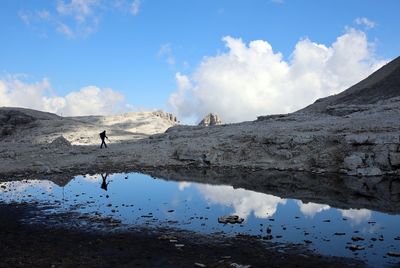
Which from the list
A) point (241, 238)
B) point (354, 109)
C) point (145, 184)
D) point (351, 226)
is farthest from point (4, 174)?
point (354, 109)

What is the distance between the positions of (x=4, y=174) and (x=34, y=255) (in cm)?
2090

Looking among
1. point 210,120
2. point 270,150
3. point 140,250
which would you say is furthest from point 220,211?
point 210,120

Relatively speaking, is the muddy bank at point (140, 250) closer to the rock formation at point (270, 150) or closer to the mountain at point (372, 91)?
the rock formation at point (270, 150)

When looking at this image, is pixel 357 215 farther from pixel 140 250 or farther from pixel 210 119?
pixel 210 119

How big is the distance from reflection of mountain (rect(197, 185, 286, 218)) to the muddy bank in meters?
4.84

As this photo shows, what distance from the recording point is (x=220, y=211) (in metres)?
21.7

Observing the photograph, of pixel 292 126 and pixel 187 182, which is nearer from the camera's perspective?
pixel 187 182

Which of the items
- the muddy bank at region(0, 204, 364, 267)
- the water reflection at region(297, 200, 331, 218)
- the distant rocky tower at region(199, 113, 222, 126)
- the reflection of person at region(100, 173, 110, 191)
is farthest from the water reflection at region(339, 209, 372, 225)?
the distant rocky tower at region(199, 113, 222, 126)

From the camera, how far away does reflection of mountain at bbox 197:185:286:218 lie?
21.4 m

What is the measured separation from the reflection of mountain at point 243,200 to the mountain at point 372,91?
30046 millimetres

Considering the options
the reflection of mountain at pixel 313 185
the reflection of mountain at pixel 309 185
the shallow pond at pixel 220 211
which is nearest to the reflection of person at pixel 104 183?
the shallow pond at pixel 220 211

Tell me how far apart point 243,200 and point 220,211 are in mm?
2846

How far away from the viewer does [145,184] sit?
3031 centimetres

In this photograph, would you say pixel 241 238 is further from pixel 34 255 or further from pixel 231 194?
pixel 231 194
